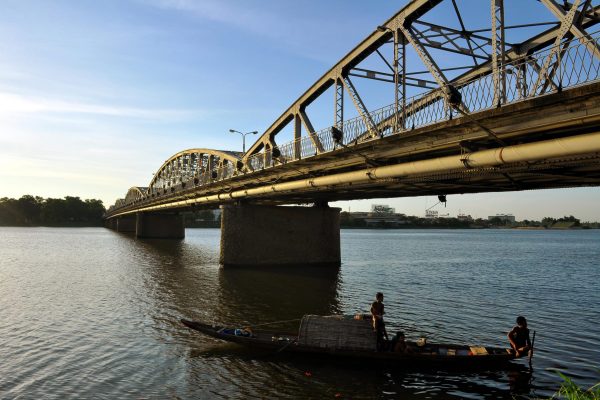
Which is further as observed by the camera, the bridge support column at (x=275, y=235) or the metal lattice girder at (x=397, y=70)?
the bridge support column at (x=275, y=235)

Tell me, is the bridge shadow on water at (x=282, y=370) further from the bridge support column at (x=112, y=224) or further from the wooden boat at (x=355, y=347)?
the bridge support column at (x=112, y=224)

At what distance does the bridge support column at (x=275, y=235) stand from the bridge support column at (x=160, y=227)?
64628 millimetres

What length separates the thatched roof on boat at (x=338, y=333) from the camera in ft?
49.9

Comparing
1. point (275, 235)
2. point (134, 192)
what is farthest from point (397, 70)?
point (134, 192)

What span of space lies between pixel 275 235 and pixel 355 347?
1125 inches

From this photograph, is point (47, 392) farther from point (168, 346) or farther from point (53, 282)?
point (53, 282)

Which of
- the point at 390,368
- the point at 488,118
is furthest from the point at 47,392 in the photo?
the point at 488,118

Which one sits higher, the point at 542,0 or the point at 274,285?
the point at 542,0

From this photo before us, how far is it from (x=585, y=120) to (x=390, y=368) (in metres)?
9.70

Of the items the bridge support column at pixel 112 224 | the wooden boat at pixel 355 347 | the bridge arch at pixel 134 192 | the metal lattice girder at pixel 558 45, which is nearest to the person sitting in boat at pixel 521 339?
the wooden boat at pixel 355 347

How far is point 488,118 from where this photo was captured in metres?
15.5

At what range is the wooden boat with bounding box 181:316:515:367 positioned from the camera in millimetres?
14680

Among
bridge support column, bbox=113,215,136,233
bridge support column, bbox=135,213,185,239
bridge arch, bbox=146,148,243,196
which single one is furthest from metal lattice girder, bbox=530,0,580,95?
bridge support column, bbox=113,215,136,233

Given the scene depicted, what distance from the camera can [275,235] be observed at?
142ft
